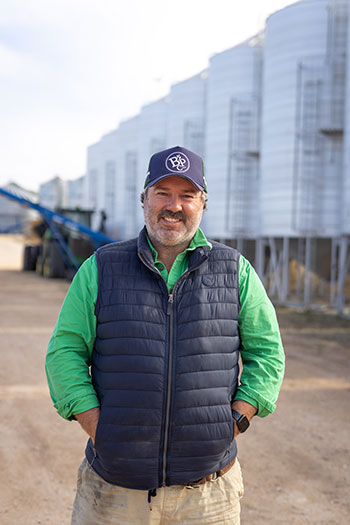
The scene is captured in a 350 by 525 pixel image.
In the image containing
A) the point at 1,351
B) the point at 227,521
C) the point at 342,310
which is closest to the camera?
the point at 227,521

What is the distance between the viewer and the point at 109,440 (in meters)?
2.01

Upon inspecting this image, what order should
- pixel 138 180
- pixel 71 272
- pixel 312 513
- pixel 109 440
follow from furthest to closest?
1. pixel 138 180
2. pixel 71 272
3. pixel 312 513
4. pixel 109 440

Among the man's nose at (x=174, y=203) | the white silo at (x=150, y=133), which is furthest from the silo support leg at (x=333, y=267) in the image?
the white silo at (x=150, y=133)

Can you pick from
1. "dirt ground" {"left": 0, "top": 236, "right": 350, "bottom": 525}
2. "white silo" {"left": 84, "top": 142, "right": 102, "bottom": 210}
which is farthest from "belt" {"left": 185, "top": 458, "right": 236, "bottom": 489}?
"white silo" {"left": 84, "top": 142, "right": 102, "bottom": 210}

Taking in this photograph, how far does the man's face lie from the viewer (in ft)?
7.29

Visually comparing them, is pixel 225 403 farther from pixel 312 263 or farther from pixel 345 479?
pixel 312 263

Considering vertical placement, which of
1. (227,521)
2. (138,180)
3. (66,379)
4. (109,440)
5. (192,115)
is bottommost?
(227,521)

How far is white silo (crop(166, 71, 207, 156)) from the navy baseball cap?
74.0 feet

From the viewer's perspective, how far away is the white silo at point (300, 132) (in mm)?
16125

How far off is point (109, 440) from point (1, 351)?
7.76 metres

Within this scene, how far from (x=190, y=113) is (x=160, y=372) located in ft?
79.5

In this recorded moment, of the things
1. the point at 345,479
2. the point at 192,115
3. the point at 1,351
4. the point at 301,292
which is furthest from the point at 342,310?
the point at 192,115

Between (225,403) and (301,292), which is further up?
(225,403)

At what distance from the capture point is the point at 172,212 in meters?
2.22
